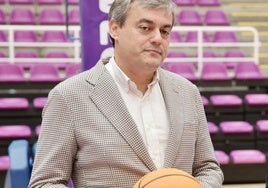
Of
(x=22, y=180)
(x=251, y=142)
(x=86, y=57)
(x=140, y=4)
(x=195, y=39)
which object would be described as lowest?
(x=251, y=142)

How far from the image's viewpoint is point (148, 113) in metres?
A: 1.74

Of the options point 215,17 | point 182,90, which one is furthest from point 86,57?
point 215,17

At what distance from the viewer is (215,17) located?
8.70m

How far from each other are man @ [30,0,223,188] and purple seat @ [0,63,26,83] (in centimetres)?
440

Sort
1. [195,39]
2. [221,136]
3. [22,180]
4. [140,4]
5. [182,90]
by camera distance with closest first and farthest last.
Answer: [140,4] < [182,90] < [22,180] < [221,136] < [195,39]

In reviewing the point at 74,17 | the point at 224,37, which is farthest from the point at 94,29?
the point at 224,37

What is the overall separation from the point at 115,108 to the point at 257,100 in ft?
15.1

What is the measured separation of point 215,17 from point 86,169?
741 cm

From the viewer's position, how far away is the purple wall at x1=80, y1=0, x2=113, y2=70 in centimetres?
276

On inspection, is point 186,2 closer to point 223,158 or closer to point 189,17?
point 189,17

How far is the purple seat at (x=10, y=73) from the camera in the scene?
596 centimetres

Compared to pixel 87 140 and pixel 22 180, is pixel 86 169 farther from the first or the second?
pixel 22 180

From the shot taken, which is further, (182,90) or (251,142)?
(251,142)

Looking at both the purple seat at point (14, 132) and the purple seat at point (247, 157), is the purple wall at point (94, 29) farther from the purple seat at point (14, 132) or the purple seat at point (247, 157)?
the purple seat at point (247, 157)
